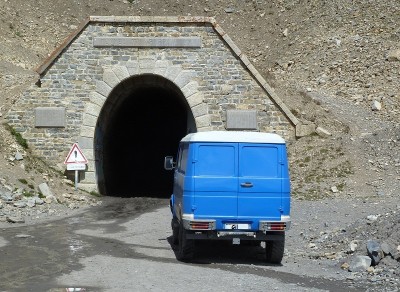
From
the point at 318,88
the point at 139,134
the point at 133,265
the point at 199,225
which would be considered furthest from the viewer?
the point at 139,134

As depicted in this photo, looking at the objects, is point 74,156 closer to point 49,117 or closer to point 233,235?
point 49,117

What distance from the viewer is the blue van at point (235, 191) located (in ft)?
38.9

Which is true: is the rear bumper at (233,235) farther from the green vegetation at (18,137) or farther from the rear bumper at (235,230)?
the green vegetation at (18,137)

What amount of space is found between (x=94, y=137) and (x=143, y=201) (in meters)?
2.88

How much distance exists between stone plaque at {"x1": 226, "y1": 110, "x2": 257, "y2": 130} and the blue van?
417 inches

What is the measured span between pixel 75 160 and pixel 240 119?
587 centimetres

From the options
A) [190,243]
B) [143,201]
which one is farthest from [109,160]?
[190,243]

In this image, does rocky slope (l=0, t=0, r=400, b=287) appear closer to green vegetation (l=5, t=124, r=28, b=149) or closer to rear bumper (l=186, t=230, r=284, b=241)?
green vegetation (l=5, t=124, r=28, b=149)

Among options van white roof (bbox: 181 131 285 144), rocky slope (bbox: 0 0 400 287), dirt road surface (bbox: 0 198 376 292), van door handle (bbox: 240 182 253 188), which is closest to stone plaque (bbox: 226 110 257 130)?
rocky slope (bbox: 0 0 400 287)

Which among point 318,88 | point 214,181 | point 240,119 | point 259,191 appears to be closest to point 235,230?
point 259,191

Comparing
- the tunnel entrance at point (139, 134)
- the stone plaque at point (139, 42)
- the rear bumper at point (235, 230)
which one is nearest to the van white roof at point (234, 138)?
the rear bumper at point (235, 230)

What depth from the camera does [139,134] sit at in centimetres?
3259

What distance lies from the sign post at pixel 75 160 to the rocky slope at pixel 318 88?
54 cm

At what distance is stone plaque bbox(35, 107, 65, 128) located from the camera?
23.0m
